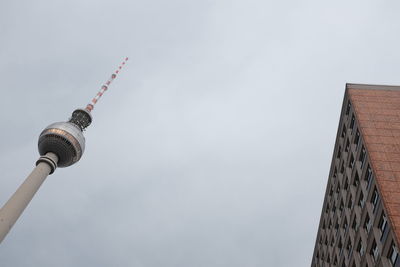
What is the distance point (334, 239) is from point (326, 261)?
4439mm

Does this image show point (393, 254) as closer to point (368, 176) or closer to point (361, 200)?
point (368, 176)

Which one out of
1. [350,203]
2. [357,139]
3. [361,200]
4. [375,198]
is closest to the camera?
[375,198]

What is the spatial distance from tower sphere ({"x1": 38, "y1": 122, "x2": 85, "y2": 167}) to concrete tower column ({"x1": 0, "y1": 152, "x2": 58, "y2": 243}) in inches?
67.4

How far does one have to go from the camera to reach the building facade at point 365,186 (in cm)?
3182

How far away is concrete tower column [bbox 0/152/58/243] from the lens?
48.1 metres

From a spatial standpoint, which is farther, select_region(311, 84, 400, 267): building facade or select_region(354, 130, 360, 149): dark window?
select_region(354, 130, 360, 149): dark window

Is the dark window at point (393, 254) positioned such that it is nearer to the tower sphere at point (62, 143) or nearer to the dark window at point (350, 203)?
the dark window at point (350, 203)

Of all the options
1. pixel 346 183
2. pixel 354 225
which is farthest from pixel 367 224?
pixel 346 183

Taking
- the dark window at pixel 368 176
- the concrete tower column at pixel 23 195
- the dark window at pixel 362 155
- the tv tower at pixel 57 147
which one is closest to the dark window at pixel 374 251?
the dark window at pixel 368 176

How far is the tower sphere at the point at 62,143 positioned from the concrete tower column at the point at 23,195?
5.62 feet

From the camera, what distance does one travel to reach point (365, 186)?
123 feet

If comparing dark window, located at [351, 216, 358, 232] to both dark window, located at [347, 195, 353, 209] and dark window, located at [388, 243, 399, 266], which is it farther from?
dark window, located at [388, 243, 399, 266]

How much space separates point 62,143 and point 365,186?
48858 mm

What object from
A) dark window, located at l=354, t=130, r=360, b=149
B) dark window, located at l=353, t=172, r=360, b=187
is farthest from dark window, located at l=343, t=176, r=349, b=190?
dark window, located at l=354, t=130, r=360, b=149
